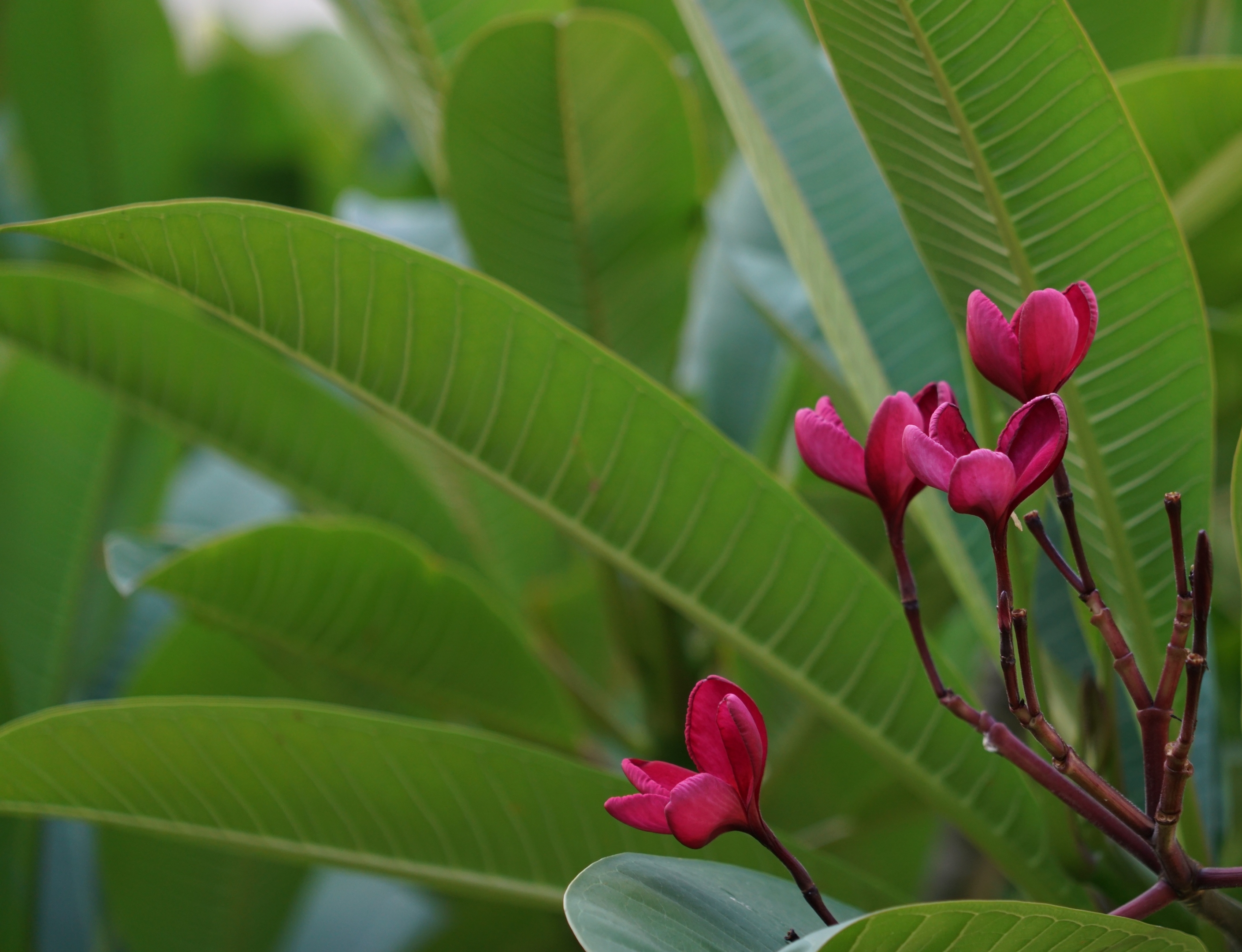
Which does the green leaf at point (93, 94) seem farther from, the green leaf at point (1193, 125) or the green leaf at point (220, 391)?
the green leaf at point (1193, 125)

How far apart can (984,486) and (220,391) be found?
607 mm

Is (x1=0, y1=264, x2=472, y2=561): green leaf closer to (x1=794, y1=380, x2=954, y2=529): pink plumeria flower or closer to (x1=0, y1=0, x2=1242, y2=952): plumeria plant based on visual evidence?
(x1=0, y1=0, x2=1242, y2=952): plumeria plant

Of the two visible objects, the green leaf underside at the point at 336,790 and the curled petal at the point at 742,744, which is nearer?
the curled petal at the point at 742,744

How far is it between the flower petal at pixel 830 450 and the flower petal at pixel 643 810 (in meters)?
0.13

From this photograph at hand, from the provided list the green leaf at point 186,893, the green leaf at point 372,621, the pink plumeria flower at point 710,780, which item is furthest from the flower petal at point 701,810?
the green leaf at point 186,893

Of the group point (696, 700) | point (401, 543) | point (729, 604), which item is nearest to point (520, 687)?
point (401, 543)

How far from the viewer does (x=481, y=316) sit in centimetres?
52

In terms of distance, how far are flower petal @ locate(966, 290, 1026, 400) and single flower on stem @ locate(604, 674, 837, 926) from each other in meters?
0.14

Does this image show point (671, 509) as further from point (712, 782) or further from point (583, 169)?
point (583, 169)

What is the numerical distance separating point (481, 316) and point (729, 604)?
0.20 metres

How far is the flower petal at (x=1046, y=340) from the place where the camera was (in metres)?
0.37

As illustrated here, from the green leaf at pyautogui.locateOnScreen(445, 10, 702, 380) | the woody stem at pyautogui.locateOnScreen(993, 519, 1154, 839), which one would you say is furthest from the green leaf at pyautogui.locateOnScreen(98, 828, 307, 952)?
the woody stem at pyautogui.locateOnScreen(993, 519, 1154, 839)

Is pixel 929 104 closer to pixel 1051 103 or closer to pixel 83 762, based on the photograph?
pixel 1051 103

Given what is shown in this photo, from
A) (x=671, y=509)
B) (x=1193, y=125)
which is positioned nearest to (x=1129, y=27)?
(x=1193, y=125)
